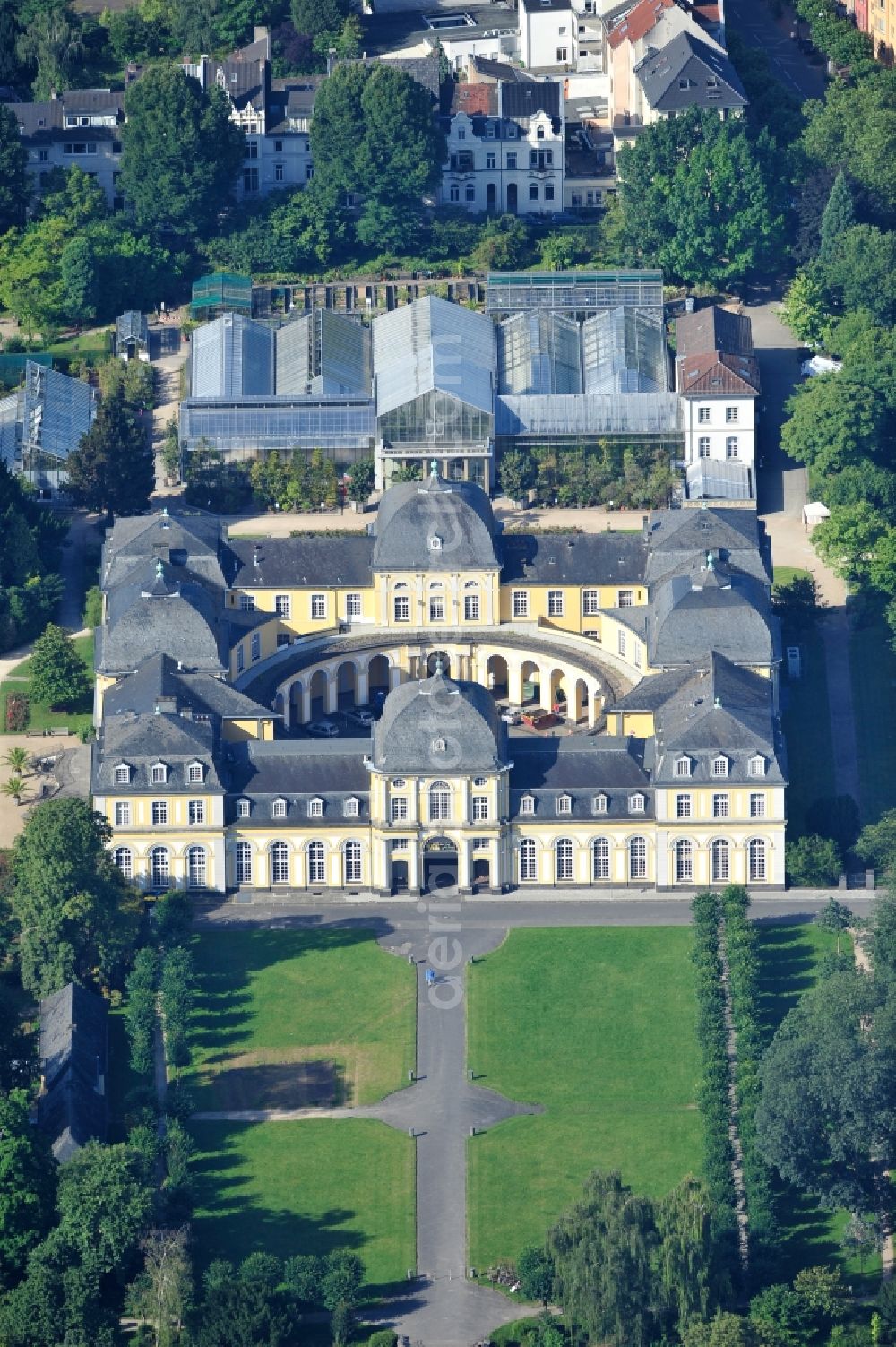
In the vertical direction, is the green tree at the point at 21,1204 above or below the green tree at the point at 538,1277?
above

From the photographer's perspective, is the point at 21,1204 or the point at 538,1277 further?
the point at 21,1204

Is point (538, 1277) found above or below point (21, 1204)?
below

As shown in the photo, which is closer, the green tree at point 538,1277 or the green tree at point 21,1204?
the green tree at point 538,1277

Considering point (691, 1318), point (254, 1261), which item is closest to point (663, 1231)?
point (691, 1318)

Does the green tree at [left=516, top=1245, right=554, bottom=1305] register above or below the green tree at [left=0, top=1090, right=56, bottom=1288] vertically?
below

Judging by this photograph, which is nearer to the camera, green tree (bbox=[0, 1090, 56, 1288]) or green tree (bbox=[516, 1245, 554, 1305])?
green tree (bbox=[516, 1245, 554, 1305])

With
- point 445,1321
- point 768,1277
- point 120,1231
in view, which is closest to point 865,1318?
point 768,1277

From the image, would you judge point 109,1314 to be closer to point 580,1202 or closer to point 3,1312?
point 3,1312

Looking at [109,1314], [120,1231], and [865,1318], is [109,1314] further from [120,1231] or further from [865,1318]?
[865,1318]
